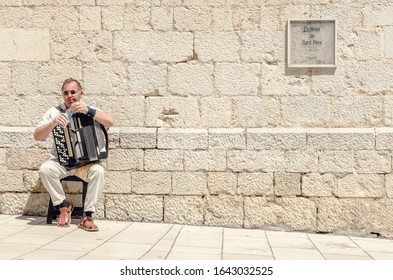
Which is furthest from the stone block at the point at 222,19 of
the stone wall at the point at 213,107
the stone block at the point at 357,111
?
the stone block at the point at 357,111

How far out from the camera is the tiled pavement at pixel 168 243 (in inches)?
177

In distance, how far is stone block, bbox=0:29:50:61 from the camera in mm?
6371

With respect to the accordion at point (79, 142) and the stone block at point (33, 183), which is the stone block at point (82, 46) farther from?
the stone block at point (33, 183)

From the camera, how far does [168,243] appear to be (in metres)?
5.05

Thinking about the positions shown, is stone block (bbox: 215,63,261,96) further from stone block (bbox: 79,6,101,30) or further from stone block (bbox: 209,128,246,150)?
stone block (bbox: 79,6,101,30)

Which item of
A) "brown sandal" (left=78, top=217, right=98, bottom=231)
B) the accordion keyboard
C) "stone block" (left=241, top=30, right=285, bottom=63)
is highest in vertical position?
"stone block" (left=241, top=30, right=285, bottom=63)

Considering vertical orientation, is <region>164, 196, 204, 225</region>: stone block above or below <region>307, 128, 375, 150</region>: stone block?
below

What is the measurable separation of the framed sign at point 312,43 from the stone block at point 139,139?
2003 mm

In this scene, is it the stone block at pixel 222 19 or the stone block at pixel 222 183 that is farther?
the stone block at pixel 222 19

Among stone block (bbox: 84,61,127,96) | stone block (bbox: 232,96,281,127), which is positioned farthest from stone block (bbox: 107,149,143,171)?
stone block (bbox: 232,96,281,127)

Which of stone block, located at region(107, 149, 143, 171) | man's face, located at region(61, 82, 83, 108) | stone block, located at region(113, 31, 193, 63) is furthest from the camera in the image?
stone block, located at region(113, 31, 193, 63)

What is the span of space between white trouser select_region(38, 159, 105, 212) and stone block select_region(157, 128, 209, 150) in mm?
977

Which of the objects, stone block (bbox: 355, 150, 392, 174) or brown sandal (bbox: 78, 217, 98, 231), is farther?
stone block (bbox: 355, 150, 392, 174)
